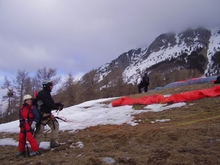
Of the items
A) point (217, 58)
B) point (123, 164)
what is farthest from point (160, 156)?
point (217, 58)

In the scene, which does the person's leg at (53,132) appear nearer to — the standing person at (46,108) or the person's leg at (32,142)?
the standing person at (46,108)

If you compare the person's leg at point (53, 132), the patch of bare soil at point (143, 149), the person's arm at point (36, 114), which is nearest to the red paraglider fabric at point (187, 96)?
the patch of bare soil at point (143, 149)

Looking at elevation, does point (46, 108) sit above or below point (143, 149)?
above

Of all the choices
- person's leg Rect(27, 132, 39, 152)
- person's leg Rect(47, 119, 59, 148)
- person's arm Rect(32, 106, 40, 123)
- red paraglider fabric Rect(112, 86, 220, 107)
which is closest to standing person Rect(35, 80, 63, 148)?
person's leg Rect(47, 119, 59, 148)

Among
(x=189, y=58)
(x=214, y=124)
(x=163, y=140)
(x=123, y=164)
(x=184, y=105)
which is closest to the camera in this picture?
(x=123, y=164)

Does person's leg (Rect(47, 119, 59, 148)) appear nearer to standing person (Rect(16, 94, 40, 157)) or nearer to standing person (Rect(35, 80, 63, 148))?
standing person (Rect(35, 80, 63, 148))

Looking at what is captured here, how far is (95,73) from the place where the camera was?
168 feet

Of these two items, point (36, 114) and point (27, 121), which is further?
point (36, 114)

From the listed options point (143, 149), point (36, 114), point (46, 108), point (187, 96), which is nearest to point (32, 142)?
point (36, 114)

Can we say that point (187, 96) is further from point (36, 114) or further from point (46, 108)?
point (36, 114)

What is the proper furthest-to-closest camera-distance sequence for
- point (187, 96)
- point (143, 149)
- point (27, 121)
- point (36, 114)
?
point (187, 96)
point (36, 114)
point (27, 121)
point (143, 149)

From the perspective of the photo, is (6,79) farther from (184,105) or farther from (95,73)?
(184,105)

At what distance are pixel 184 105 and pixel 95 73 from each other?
4290 centimetres

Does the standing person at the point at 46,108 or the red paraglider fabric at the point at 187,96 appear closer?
the standing person at the point at 46,108
